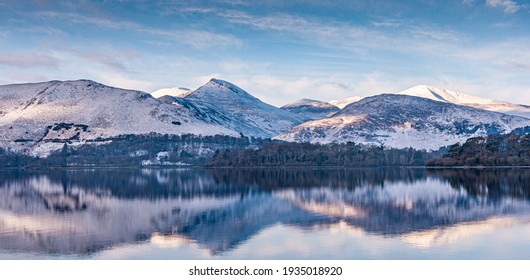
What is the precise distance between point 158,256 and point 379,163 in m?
138

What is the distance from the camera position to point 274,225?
38250 mm

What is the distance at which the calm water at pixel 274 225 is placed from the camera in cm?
2902

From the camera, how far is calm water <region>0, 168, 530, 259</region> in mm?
29016

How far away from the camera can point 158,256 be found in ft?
92.6

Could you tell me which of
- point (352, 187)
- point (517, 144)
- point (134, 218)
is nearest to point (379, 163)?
point (517, 144)

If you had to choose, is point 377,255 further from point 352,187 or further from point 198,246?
point 352,187
